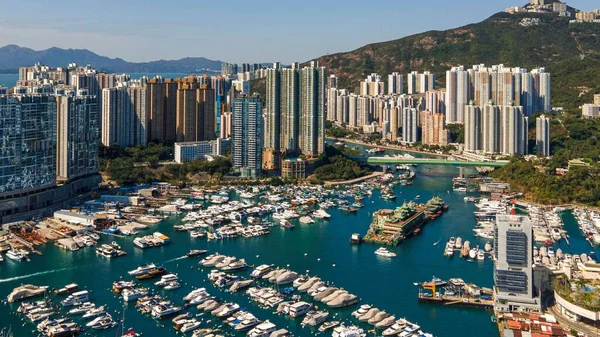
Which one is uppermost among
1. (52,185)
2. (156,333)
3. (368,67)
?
(368,67)

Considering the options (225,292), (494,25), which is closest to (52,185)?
(225,292)

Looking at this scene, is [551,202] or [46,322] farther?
[551,202]

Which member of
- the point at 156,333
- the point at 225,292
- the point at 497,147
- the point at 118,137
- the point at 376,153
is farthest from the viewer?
the point at 376,153

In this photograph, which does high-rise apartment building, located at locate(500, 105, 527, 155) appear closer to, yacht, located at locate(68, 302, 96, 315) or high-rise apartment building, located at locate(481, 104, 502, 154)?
high-rise apartment building, located at locate(481, 104, 502, 154)

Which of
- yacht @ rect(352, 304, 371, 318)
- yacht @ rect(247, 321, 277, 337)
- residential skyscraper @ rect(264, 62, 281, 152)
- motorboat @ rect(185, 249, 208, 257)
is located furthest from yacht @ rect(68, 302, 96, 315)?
residential skyscraper @ rect(264, 62, 281, 152)

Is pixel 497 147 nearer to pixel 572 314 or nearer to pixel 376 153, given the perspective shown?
pixel 376 153

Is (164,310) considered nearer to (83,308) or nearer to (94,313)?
(94,313)
